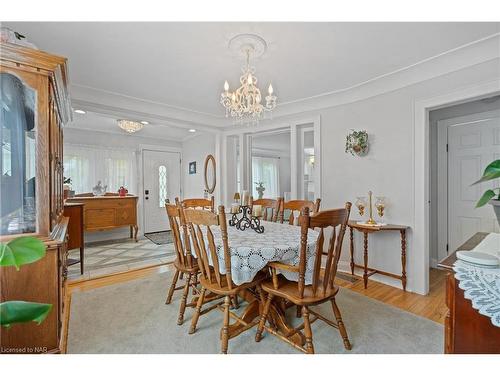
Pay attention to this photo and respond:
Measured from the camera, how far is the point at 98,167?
5074 millimetres

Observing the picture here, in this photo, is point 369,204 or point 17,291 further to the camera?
point 369,204

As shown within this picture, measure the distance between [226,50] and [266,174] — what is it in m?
4.82

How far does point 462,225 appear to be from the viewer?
316 centimetres

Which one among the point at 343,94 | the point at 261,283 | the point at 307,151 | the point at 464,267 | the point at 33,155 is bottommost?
the point at 261,283

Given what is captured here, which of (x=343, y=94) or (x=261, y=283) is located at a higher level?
(x=343, y=94)

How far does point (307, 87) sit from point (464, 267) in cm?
256

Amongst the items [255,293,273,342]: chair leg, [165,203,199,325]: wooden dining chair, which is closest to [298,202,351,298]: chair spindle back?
[255,293,273,342]: chair leg

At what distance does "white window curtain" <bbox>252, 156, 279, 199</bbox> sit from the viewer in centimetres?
662

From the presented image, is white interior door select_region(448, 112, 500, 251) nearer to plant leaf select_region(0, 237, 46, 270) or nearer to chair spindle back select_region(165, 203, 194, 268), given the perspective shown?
chair spindle back select_region(165, 203, 194, 268)

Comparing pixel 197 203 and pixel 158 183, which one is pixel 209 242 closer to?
pixel 197 203

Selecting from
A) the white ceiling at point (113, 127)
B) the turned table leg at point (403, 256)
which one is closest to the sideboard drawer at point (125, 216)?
the white ceiling at point (113, 127)

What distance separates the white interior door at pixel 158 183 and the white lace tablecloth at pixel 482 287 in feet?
18.6
